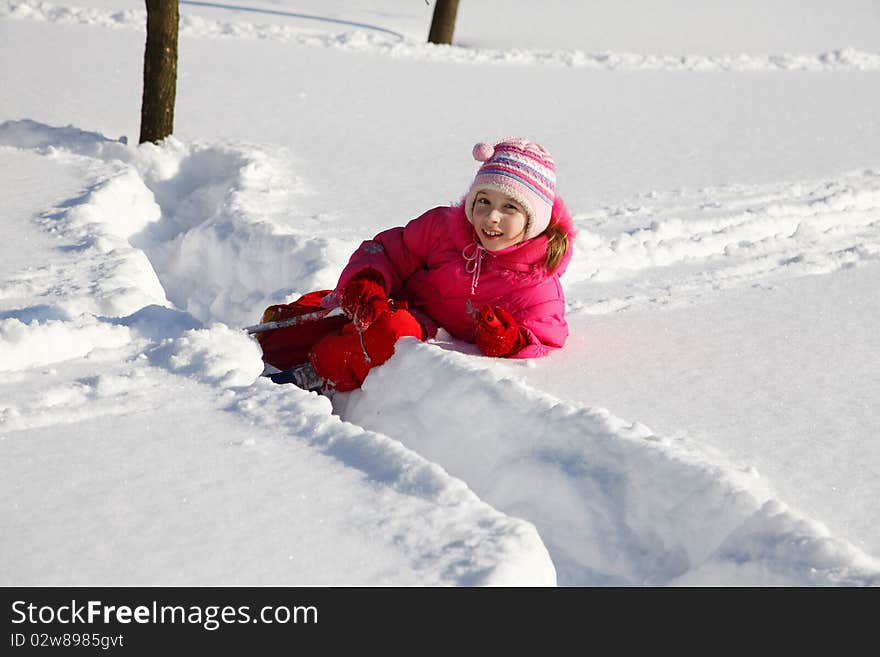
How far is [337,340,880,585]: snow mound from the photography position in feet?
8.27

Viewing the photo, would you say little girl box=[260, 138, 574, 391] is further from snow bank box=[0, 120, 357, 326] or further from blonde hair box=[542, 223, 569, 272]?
snow bank box=[0, 120, 357, 326]

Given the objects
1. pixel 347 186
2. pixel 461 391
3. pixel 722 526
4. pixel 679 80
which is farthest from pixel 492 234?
pixel 679 80

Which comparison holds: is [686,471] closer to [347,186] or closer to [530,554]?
[530,554]

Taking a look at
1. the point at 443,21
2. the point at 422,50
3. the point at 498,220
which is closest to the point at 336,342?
the point at 498,220

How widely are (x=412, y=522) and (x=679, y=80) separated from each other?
911cm

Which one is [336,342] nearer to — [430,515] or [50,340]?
[50,340]

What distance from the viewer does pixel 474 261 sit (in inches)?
147

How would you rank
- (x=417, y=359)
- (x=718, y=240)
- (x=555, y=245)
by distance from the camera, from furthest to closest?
1. (x=718, y=240)
2. (x=555, y=245)
3. (x=417, y=359)

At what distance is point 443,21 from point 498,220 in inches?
349

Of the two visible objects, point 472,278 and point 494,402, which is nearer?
point 494,402

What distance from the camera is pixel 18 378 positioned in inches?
127

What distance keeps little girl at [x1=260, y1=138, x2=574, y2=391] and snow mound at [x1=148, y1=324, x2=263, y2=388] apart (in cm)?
29

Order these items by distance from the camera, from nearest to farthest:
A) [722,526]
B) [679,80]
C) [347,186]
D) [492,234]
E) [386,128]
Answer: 1. [722,526]
2. [492,234]
3. [347,186]
4. [386,128]
5. [679,80]

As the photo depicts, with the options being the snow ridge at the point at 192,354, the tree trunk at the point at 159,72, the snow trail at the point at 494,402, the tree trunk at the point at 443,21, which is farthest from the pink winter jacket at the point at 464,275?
the tree trunk at the point at 443,21
